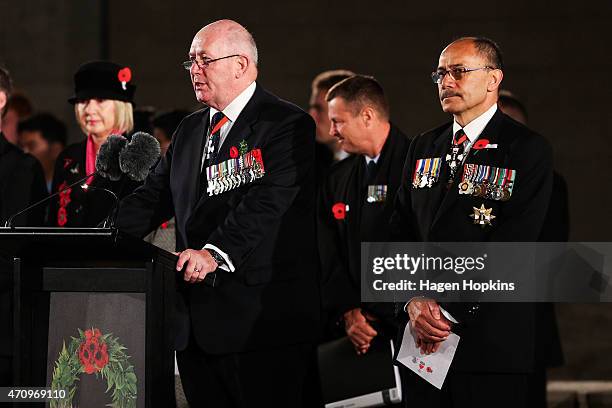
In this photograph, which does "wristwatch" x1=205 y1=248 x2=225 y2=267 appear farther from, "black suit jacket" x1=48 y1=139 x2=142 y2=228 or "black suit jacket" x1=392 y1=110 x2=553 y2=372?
"black suit jacket" x1=48 y1=139 x2=142 y2=228

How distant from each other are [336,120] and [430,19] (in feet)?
11.3

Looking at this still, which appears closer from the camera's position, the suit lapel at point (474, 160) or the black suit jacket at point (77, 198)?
the suit lapel at point (474, 160)

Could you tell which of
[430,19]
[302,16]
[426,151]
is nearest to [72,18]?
[302,16]

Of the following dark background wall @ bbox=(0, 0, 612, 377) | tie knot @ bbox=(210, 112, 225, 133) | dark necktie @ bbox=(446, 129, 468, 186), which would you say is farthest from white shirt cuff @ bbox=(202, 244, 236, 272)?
dark background wall @ bbox=(0, 0, 612, 377)

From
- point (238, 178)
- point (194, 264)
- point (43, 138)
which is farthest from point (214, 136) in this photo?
point (43, 138)

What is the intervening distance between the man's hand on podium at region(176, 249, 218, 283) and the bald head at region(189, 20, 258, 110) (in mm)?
590

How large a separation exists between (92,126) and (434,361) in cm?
188

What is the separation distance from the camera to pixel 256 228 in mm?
3607

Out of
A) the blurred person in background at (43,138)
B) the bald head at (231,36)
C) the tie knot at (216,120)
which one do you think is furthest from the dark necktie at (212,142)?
the blurred person in background at (43,138)

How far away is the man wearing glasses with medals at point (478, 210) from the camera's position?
3.48 m

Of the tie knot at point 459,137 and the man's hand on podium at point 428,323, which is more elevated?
the tie knot at point 459,137

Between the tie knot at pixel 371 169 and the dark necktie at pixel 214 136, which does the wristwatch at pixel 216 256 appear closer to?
the dark necktie at pixel 214 136

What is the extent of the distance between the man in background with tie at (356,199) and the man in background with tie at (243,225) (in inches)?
27.5

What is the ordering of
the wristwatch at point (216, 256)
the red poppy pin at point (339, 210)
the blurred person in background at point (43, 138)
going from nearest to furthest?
the wristwatch at point (216, 256)
the red poppy pin at point (339, 210)
the blurred person in background at point (43, 138)
